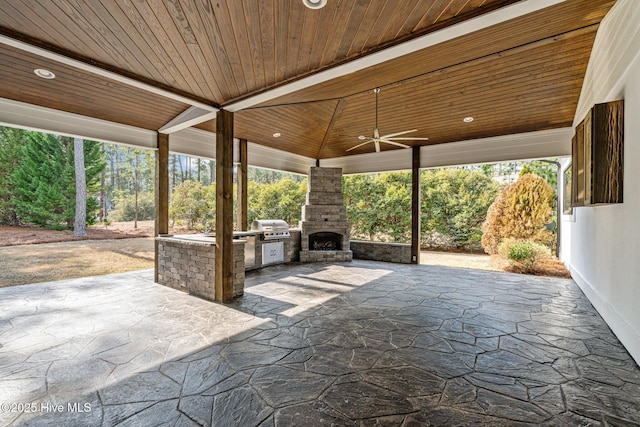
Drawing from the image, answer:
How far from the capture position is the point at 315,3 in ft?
7.11

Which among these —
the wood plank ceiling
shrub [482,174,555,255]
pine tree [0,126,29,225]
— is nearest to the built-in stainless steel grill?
the wood plank ceiling

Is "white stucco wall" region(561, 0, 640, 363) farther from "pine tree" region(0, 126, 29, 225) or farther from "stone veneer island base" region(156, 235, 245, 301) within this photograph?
"pine tree" region(0, 126, 29, 225)

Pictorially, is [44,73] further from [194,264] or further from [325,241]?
[325,241]

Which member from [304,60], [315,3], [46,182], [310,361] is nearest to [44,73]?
[304,60]

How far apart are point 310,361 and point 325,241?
6061mm

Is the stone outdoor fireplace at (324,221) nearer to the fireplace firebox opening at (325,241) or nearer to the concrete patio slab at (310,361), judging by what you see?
the fireplace firebox opening at (325,241)

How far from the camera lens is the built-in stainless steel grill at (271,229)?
22.9 ft

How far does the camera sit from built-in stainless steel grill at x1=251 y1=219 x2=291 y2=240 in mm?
6965

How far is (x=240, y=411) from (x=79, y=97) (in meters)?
4.74

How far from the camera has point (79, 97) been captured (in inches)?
164

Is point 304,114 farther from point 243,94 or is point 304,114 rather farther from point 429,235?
point 429,235

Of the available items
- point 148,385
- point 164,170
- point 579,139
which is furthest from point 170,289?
point 579,139

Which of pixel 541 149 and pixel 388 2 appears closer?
pixel 388 2

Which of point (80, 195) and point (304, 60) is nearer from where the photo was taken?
point (304, 60)
